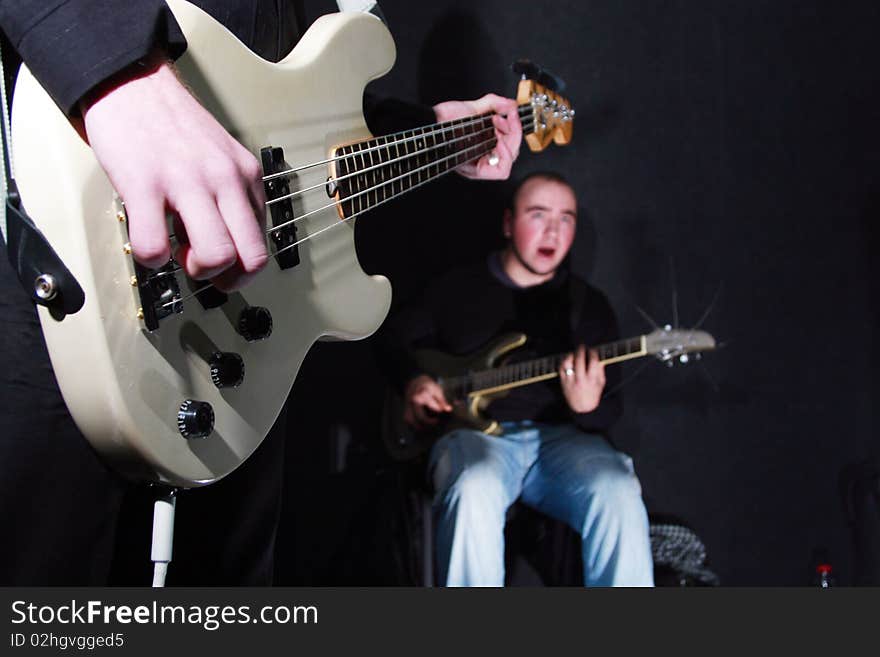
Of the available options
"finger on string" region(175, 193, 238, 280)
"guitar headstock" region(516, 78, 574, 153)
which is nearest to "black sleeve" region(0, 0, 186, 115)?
"finger on string" region(175, 193, 238, 280)

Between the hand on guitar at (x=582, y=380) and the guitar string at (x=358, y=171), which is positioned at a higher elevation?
the hand on guitar at (x=582, y=380)

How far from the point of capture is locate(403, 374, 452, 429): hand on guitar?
199cm

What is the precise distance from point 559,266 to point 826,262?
0.78m

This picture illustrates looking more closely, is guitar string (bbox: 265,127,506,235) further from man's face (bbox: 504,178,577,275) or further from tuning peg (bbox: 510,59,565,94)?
man's face (bbox: 504,178,577,275)

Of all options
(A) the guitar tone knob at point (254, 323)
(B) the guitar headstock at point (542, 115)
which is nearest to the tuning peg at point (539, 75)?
(B) the guitar headstock at point (542, 115)

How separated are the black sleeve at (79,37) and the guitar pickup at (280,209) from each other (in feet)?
0.56

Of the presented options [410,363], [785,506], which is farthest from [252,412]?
[785,506]

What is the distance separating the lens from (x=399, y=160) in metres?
1.01

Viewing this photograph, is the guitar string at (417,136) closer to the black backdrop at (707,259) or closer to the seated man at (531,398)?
the black backdrop at (707,259)

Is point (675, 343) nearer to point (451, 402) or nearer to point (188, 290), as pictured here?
point (451, 402)

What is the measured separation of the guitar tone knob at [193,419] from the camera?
0.71 metres

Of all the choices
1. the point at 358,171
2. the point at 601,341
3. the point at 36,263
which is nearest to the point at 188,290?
the point at 36,263

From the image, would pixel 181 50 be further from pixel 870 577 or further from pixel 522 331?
pixel 870 577

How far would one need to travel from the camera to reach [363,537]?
201 centimetres
